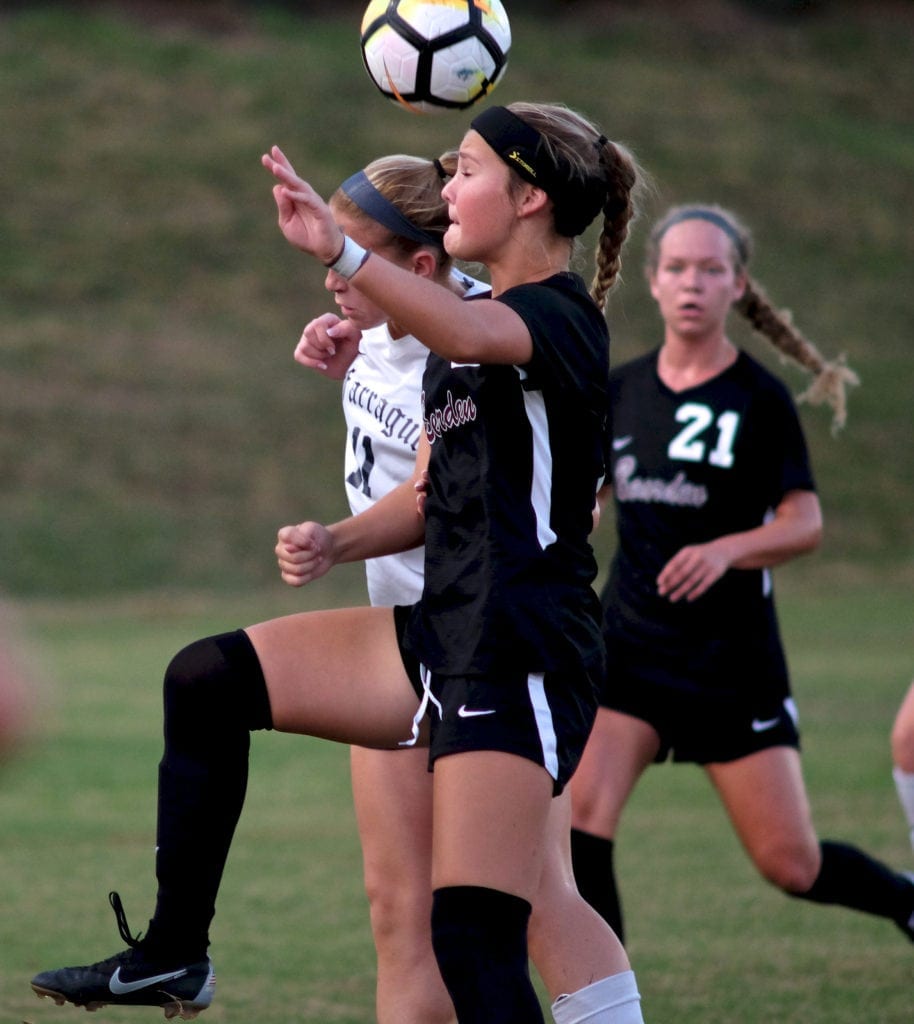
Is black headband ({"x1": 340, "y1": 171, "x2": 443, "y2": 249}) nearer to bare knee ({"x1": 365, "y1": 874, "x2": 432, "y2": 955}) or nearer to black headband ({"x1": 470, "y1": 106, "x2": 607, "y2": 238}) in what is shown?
black headband ({"x1": 470, "y1": 106, "x2": 607, "y2": 238})

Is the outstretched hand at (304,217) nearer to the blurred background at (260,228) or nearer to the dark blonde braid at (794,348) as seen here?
the dark blonde braid at (794,348)

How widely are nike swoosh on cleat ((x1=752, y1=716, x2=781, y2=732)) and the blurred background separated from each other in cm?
767

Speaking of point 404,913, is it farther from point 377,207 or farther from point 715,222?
point 715,222

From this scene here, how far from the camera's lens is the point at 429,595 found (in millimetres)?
3148

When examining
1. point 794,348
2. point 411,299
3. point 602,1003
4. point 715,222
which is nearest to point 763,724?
point 794,348

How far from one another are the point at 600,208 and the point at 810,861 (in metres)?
2.42

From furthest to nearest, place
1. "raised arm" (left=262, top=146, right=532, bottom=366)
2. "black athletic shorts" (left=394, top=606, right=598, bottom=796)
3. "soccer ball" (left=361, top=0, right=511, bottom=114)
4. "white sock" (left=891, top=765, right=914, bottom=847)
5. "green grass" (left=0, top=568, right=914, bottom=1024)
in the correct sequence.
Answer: "white sock" (left=891, top=765, right=914, bottom=847) < "green grass" (left=0, top=568, right=914, bottom=1024) < "soccer ball" (left=361, top=0, right=511, bottom=114) < "black athletic shorts" (left=394, top=606, right=598, bottom=796) < "raised arm" (left=262, top=146, right=532, bottom=366)

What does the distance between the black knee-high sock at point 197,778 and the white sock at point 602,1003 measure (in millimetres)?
691

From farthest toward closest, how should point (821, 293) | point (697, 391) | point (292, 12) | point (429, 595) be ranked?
point (292, 12), point (821, 293), point (697, 391), point (429, 595)

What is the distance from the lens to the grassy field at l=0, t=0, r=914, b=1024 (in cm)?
573

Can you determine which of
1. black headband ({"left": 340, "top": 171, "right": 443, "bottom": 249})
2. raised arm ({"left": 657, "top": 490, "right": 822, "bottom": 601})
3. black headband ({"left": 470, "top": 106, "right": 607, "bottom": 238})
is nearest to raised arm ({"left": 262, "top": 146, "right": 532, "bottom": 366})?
black headband ({"left": 470, "top": 106, "right": 607, "bottom": 238})

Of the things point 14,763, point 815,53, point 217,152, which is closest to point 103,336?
point 217,152

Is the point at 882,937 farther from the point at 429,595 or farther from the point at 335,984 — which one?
the point at 429,595

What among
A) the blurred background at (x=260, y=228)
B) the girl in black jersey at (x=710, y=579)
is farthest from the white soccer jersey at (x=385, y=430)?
the blurred background at (x=260, y=228)
